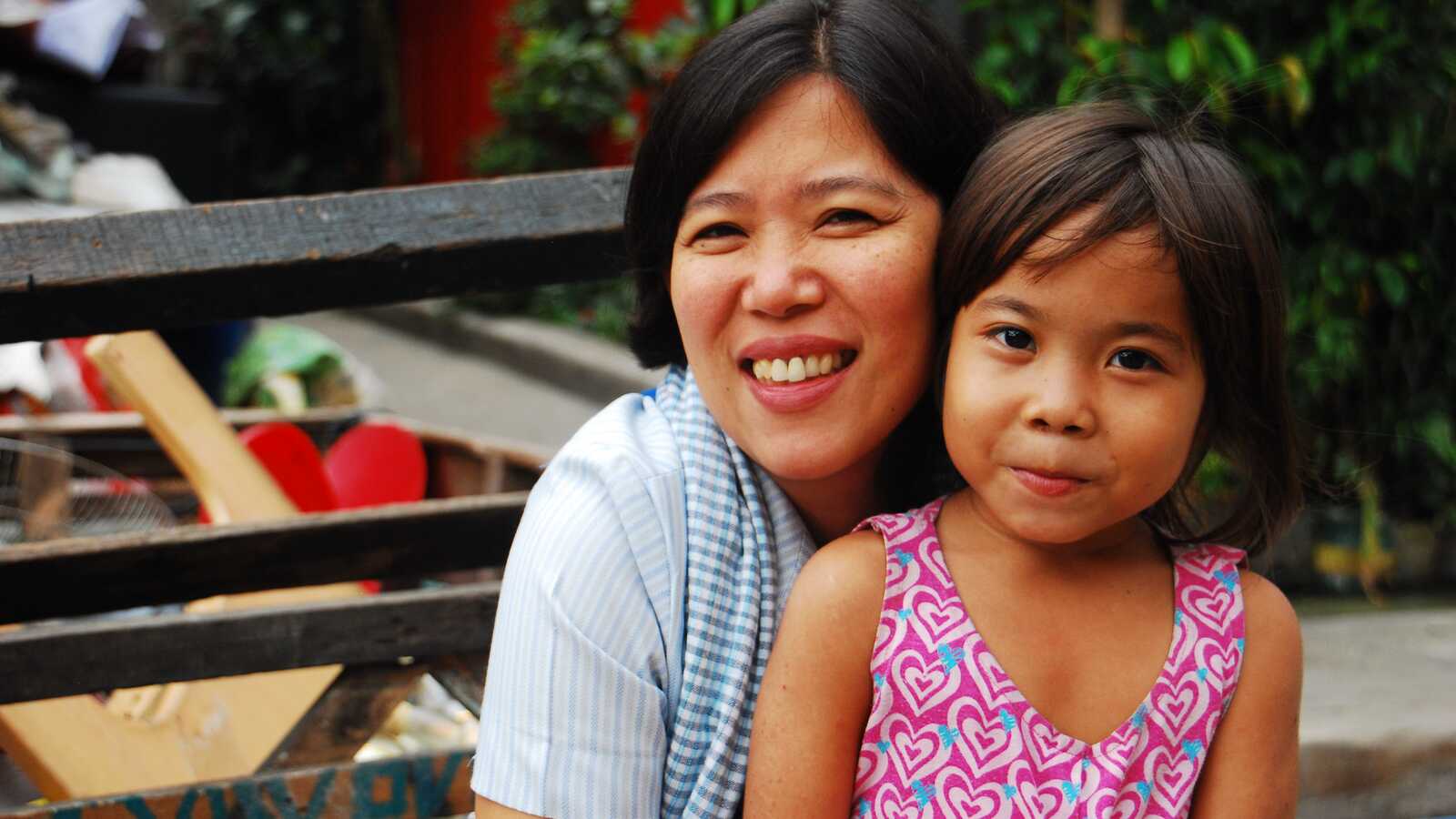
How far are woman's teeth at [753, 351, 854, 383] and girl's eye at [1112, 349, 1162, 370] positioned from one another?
11.8 inches

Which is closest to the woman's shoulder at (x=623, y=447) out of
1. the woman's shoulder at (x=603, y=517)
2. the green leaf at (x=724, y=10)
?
the woman's shoulder at (x=603, y=517)

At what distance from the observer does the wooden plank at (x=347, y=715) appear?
217cm

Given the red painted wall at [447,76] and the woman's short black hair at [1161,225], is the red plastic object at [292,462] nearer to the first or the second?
the woman's short black hair at [1161,225]

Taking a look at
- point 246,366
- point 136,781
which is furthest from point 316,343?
point 136,781

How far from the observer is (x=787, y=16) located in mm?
1636

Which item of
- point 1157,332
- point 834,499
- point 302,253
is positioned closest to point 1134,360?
point 1157,332

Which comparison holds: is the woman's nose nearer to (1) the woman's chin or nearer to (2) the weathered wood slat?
(1) the woman's chin

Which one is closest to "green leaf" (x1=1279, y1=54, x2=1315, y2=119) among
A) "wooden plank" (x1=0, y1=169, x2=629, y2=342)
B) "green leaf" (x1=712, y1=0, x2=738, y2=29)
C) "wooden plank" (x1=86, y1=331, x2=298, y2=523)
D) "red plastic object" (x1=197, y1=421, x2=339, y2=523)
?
"green leaf" (x1=712, y1=0, x2=738, y2=29)

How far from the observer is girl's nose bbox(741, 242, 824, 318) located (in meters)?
1.54

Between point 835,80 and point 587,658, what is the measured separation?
686mm

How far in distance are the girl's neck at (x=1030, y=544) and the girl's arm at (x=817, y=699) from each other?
0.12 metres

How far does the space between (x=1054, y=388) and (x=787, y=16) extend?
1.76ft

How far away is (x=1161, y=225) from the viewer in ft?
4.80

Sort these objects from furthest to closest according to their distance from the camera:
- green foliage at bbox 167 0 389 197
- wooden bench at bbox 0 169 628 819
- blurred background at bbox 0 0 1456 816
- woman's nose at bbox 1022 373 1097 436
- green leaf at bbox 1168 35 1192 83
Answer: green foliage at bbox 167 0 389 197 → blurred background at bbox 0 0 1456 816 → green leaf at bbox 1168 35 1192 83 → wooden bench at bbox 0 169 628 819 → woman's nose at bbox 1022 373 1097 436
